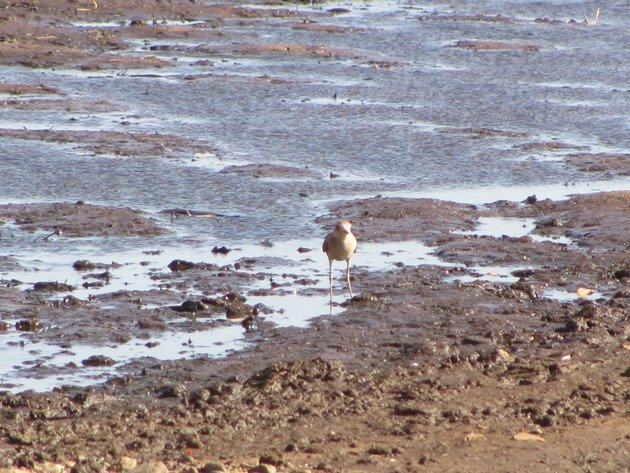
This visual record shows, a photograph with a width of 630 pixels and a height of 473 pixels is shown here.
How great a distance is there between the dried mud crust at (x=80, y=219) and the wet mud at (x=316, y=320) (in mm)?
27

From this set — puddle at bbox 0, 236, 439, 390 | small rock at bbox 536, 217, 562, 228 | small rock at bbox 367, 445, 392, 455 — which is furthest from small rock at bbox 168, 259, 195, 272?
small rock at bbox 367, 445, 392, 455

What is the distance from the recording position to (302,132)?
16.8 m

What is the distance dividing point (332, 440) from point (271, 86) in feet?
41.8

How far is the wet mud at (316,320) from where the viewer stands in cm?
739

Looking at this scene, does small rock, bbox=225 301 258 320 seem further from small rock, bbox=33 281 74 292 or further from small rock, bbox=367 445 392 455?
small rock, bbox=367 445 392 455

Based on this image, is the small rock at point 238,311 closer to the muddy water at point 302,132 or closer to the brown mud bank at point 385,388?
the brown mud bank at point 385,388

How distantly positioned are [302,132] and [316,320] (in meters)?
7.26

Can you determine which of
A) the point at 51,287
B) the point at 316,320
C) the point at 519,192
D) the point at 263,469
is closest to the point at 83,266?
the point at 51,287

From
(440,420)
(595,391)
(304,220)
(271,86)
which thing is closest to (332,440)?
(440,420)

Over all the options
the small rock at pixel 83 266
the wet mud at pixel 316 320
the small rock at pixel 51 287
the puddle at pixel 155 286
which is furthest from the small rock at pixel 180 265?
the small rock at pixel 51 287

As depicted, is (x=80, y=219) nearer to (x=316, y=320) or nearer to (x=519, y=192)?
(x=316, y=320)

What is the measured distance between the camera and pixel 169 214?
12.9 meters

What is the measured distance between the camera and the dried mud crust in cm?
1208

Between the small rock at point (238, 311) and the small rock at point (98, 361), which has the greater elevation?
the small rock at point (98, 361)
